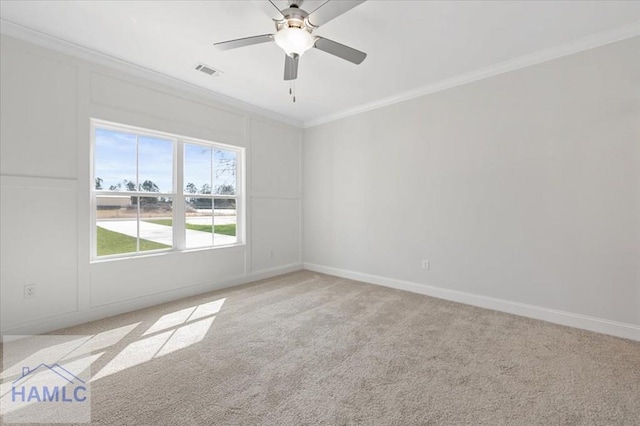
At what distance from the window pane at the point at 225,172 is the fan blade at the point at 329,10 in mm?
2609

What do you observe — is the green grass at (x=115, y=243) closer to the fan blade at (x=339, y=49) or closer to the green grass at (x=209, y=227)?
the green grass at (x=209, y=227)

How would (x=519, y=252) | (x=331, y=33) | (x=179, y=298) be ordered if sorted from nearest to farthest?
(x=331, y=33) → (x=519, y=252) → (x=179, y=298)

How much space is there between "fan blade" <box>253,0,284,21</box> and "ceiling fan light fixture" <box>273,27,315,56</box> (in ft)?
0.28

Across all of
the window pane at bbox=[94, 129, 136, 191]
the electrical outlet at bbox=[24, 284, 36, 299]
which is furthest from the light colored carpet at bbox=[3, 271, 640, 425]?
the window pane at bbox=[94, 129, 136, 191]

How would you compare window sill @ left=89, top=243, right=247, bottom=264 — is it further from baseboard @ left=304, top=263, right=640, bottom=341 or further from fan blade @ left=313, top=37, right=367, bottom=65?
fan blade @ left=313, top=37, right=367, bottom=65

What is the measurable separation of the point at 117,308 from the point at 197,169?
1.94 metres

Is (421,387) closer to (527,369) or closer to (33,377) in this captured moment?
(527,369)

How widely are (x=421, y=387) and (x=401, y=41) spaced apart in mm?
2898

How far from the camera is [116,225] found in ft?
10.1

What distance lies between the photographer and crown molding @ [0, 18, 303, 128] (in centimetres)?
237

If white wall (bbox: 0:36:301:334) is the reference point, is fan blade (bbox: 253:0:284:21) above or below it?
above

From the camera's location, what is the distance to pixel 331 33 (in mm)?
2445

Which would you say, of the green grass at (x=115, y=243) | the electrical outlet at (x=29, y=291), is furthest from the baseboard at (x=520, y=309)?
the electrical outlet at (x=29, y=291)

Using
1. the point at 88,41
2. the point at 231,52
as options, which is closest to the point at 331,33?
the point at 231,52
